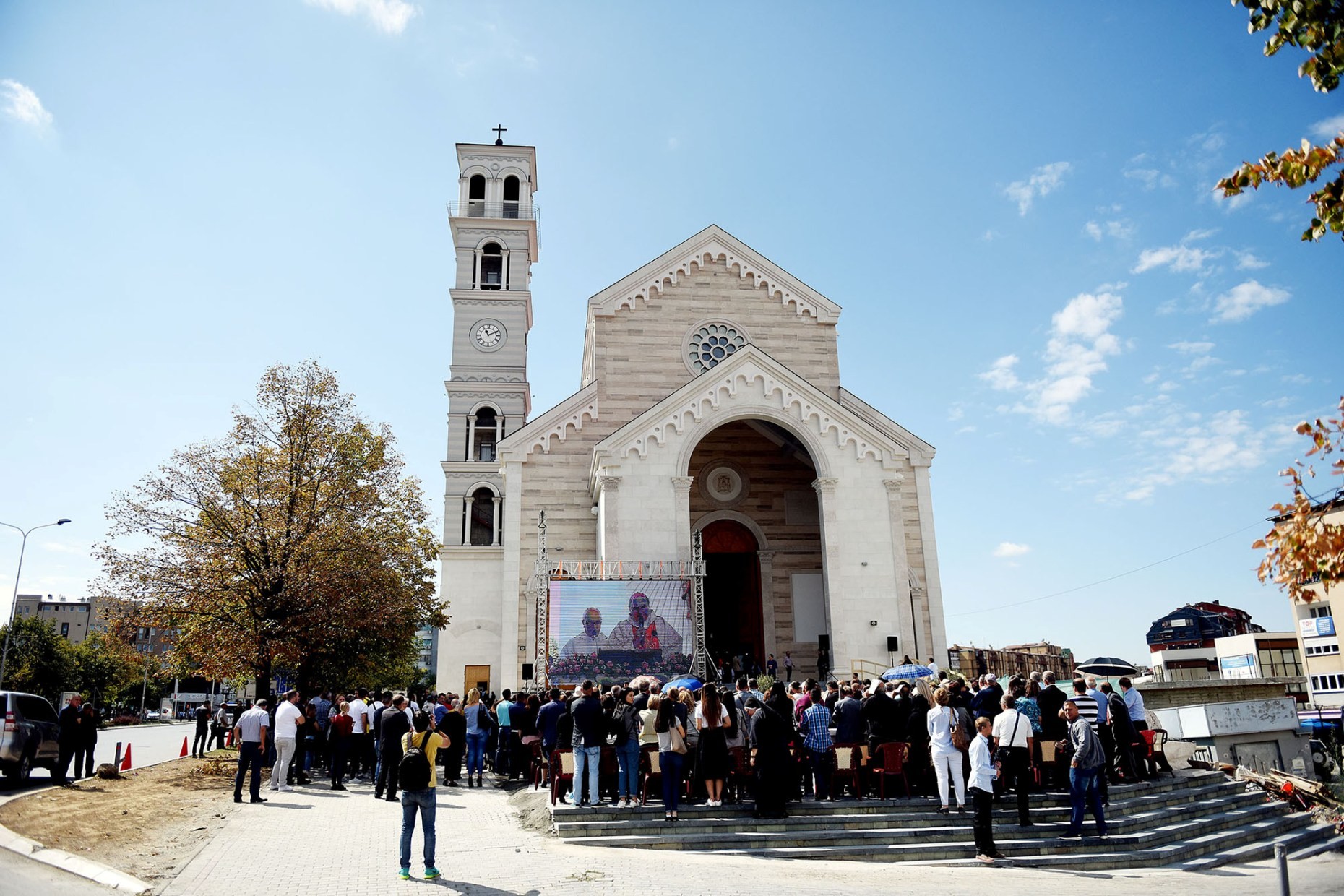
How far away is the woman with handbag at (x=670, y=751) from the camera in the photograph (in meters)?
11.3

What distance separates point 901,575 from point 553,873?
17674mm

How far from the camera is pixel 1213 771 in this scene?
15.4 meters

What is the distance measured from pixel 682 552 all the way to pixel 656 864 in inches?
590

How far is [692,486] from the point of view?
29.5 m

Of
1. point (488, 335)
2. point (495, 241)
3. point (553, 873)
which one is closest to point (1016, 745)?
point (553, 873)

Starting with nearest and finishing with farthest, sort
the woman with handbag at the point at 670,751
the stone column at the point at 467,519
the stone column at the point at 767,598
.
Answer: the woman with handbag at the point at 670,751 → the stone column at the point at 767,598 → the stone column at the point at 467,519

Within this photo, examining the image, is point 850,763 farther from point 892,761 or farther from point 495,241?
point 495,241

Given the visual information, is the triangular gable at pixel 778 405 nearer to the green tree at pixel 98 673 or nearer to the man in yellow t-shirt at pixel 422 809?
the man in yellow t-shirt at pixel 422 809

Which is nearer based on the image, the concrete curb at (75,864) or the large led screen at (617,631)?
the concrete curb at (75,864)

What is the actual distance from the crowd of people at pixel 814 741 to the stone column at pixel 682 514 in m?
9.74

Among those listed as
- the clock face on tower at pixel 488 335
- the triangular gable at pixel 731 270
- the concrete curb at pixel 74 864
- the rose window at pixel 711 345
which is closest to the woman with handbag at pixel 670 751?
the concrete curb at pixel 74 864

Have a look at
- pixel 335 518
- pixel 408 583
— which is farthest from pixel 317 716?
pixel 408 583

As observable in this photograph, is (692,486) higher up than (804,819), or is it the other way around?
(692,486)

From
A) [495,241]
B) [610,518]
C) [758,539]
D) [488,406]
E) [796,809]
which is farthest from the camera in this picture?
[495,241]
